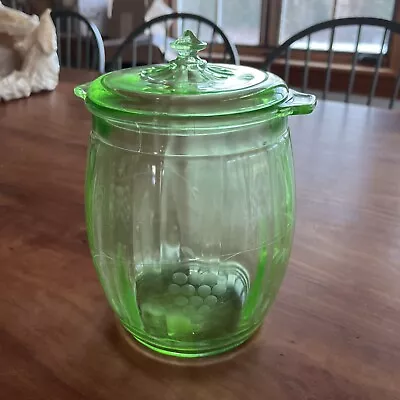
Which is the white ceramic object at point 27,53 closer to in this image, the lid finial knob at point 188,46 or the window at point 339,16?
the lid finial knob at point 188,46

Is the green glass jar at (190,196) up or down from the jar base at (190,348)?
up

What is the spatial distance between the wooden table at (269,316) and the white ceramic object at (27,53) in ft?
1.33

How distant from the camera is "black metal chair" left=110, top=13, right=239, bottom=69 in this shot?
154 centimetres

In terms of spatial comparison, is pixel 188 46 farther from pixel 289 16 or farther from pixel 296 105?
pixel 289 16

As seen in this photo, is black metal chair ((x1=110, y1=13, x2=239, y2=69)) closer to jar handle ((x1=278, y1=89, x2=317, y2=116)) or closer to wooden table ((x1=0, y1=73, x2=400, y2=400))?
wooden table ((x1=0, y1=73, x2=400, y2=400))

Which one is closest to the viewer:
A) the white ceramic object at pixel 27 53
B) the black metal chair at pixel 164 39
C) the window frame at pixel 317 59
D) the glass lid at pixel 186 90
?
the glass lid at pixel 186 90

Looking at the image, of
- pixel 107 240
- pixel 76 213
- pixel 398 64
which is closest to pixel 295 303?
pixel 107 240

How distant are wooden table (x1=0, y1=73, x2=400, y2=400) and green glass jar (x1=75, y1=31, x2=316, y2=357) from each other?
0.03m

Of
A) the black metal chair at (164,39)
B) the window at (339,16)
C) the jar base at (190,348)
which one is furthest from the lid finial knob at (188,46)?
the window at (339,16)

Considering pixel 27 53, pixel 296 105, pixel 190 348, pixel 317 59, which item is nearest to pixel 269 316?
pixel 190 348

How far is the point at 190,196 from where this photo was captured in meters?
0.42

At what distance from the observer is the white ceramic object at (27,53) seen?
1188 mm

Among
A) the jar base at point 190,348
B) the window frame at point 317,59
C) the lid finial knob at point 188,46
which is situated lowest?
the window frame at point 317,59

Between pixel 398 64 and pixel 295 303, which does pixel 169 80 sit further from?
pixel 398 64
